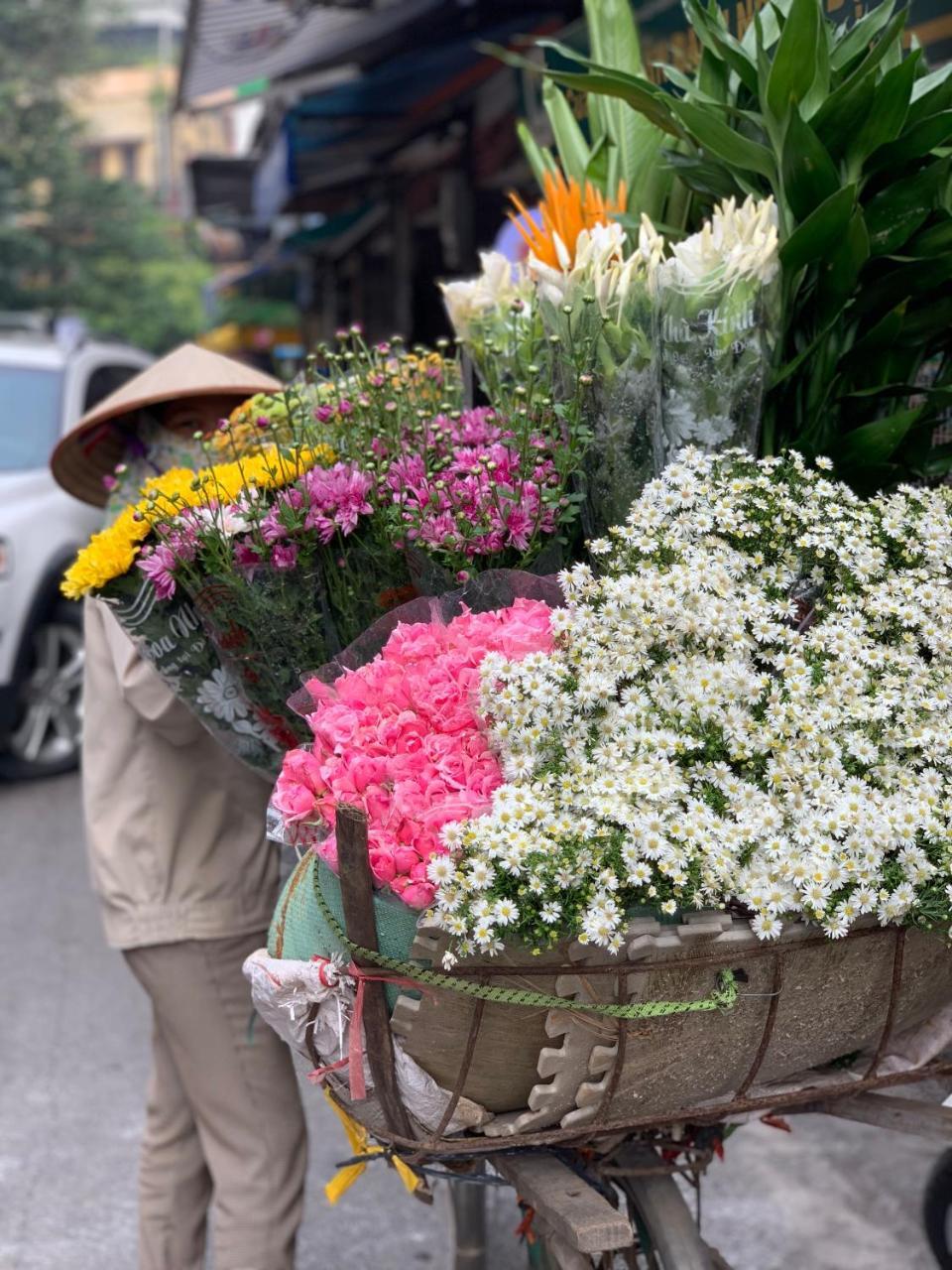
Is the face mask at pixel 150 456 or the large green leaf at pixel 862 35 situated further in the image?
the face mask at pixel 150 456

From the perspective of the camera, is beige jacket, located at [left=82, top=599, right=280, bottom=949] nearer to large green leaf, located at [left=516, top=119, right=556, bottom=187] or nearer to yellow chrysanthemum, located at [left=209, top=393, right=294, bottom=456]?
yellow chrysanthemum, located at [left=209, top=393, right=294, bottom=456]

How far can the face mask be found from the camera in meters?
2.50

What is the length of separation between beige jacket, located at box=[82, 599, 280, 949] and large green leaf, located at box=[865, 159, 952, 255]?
1.39 m

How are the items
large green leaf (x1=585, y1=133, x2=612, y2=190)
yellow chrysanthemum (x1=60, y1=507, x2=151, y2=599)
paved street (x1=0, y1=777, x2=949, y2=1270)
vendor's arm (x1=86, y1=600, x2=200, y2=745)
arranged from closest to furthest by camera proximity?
yellow chrysanthemum (x1=60, y1=507, x2=151, y2=599)
large green leaf (x1=585, y1=133, x2=612, y2=190)
vendor's arm (x1=86, y1=600, x2=200, y2=745)
paved street (x1=0, y1=777, x2=949, y2=1270)

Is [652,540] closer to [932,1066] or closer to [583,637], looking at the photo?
[583,637]

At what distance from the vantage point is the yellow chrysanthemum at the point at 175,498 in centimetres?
179

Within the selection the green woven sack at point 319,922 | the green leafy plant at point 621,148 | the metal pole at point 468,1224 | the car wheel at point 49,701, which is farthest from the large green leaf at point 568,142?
the car wheel at point 49,701

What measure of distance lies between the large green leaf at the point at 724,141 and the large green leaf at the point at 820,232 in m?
0.14

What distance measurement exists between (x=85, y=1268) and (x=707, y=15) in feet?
9.81

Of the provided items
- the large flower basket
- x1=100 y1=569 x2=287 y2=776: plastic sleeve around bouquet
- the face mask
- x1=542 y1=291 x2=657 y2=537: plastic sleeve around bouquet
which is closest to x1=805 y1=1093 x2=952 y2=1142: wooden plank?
the large flower basket

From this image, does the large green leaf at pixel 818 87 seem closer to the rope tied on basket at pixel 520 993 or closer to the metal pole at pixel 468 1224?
the rope tied on basket at pixel 520 993

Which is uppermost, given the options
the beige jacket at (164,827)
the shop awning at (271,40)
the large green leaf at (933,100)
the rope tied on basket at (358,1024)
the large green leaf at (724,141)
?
the shop awning at (271,40)

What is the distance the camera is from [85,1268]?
3307 millimetres

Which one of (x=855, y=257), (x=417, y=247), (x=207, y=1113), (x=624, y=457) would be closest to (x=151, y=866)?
(x=207, y=1113)
